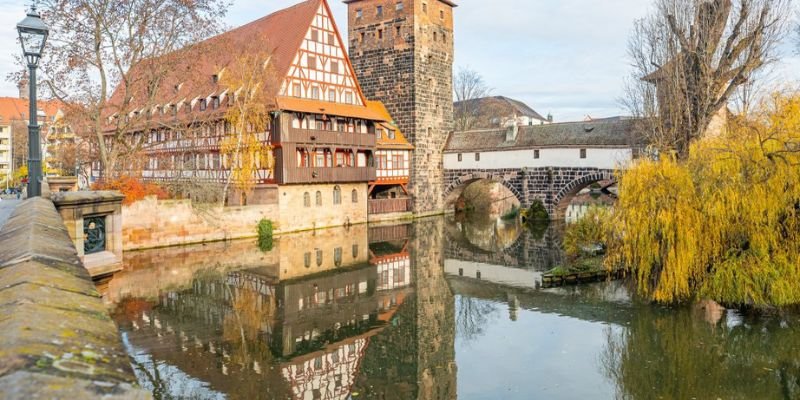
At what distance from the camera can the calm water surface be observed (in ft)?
28.3

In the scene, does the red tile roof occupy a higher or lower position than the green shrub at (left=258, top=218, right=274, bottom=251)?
higher

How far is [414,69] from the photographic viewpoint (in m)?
35.3

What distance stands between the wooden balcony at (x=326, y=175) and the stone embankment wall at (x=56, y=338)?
23838mm

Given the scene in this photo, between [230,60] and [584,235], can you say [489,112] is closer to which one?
[230,60]

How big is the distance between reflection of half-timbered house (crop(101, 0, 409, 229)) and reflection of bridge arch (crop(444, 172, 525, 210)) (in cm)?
735

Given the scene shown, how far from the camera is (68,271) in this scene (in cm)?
287

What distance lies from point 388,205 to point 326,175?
6.47 m

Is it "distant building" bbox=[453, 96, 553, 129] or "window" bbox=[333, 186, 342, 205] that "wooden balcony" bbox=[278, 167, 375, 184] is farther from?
"distant building" bbox=[453, 96, 553, 129]

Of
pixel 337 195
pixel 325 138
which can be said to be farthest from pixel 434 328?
pixel 337 195

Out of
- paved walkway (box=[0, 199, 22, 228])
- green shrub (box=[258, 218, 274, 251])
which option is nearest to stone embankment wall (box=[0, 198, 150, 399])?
paved walkway (box=[0, 199, 22, 228])

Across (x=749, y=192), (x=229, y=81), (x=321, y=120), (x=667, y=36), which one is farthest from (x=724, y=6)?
(x=229, y=81)

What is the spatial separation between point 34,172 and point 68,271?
670cm

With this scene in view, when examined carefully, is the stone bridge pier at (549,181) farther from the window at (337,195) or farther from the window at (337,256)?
the window at (337,256)

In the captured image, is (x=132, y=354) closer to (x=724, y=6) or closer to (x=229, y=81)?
(x=229, y=81)
